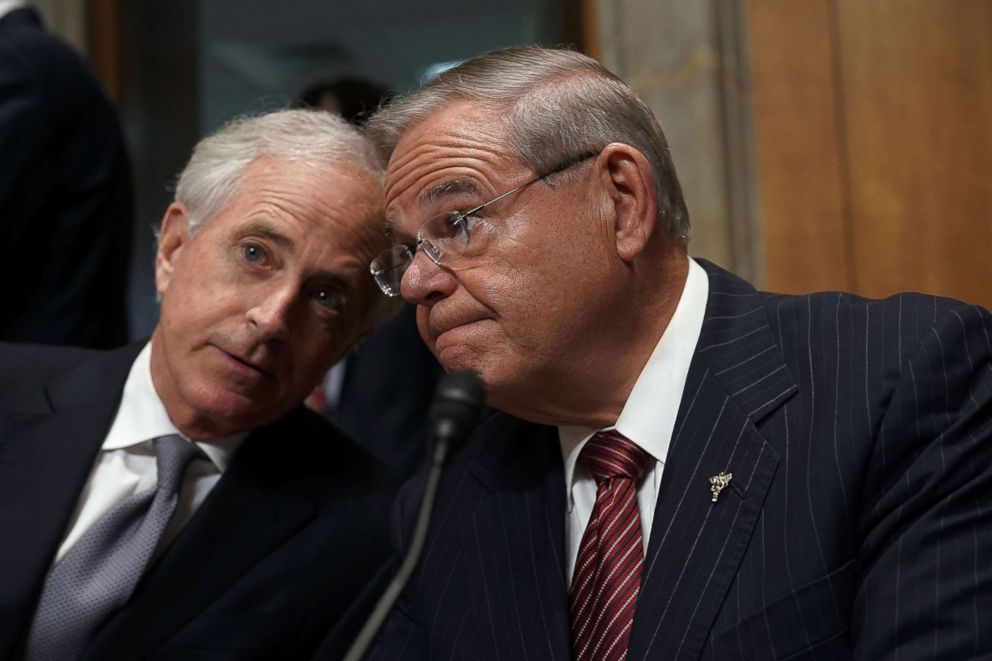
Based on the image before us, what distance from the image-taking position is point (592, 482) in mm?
1805

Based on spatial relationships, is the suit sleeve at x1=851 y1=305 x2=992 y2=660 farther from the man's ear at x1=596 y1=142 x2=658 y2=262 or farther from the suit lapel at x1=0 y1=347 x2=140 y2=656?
the suit lapel at x1=0 y1=347 x2=140 y2=656

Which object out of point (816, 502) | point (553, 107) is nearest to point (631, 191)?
point (553, 107)

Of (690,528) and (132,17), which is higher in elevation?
(132,17)

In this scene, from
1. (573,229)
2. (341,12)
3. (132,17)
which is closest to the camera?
(573,229)

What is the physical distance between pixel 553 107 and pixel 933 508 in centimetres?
78

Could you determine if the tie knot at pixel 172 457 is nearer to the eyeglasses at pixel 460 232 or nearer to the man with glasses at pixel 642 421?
the man with glasses at pixel 642 421

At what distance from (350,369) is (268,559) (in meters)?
0.99

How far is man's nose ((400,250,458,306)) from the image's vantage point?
170cm

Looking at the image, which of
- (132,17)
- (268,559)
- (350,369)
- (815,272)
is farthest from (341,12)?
(268,559)

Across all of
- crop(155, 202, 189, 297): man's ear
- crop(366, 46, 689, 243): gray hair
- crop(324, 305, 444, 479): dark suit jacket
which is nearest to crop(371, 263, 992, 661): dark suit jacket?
crop(366, 46, 689, 243): gray hair

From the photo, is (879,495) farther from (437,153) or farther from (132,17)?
(132,17)

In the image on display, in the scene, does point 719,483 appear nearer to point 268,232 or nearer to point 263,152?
point 268,232

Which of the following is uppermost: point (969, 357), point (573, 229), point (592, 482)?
point (573, 229)

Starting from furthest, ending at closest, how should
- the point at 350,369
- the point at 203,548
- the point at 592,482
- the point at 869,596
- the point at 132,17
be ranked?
the point at 132,17 < the point at 350,369 < the point at 203,548 < the point at 592,482 < the point at 869,596
